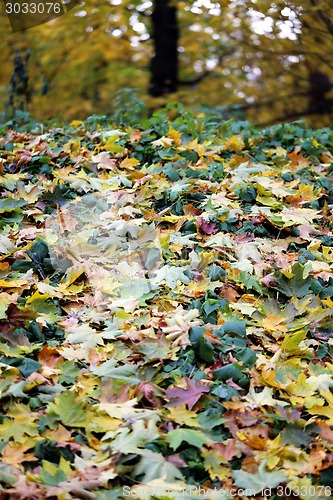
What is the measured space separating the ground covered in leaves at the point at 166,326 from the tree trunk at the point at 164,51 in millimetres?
4226

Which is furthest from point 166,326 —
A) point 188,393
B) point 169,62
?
point 169,62

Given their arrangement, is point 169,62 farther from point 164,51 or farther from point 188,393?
point 188,393

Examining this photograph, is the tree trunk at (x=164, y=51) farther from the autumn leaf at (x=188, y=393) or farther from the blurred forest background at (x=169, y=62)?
the autumn leaf at (x=188, y=393)

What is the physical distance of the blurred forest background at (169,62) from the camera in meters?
6.55

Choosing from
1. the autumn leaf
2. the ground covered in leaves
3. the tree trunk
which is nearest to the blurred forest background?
the tree trunk

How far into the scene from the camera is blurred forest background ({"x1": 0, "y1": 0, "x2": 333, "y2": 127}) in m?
6.55

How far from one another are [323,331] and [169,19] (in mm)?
6219

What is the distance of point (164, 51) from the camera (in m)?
7.78

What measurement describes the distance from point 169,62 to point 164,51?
159mm

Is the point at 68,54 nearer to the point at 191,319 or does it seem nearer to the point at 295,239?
the point at 295,239

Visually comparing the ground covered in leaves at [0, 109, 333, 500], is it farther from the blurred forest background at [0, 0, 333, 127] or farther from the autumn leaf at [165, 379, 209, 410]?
the blurred forest background at [0, 0, 333, 127]

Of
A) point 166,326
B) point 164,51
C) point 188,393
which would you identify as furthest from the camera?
point 164,51

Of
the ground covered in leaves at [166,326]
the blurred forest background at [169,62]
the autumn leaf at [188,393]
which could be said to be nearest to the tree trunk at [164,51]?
the blurred forest background at [169,62]

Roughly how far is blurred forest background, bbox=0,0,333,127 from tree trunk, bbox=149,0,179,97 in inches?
0.5
